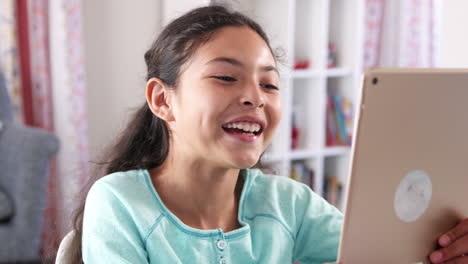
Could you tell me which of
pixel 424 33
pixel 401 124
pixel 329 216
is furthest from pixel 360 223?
pixel 424 33

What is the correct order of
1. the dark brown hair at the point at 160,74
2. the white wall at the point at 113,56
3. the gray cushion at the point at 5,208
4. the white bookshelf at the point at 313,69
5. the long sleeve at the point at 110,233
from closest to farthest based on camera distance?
the long sleeve at the point at 110,233, the dark brown hair at the point at 160,74, the gray cushion at the point at 5,208, the white bookshelf at the point at 313,69, the white wall at the point at 113,56

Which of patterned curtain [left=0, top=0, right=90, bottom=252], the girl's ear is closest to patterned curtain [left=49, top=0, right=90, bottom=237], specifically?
patterned curtain [left=0, top=0, right=90, bottom=252]

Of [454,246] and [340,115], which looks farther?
[340,115]

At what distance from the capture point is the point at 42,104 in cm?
331

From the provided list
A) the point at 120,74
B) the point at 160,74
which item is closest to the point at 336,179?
the point at 120,74

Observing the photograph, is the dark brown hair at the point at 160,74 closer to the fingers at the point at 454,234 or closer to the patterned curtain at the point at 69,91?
the fingers at the point at 454,234

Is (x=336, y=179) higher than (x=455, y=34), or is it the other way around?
(x=455, y=34)

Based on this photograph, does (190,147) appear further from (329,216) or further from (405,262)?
(405,262)

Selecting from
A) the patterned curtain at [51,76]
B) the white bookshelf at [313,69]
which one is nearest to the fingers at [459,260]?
the white bookshelf at [313,69]

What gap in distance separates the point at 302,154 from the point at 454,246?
2405mm

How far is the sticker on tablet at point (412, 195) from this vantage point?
0.98 metres

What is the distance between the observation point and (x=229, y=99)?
1.12m

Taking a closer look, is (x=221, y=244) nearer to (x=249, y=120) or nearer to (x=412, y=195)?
(x=249, y=120)

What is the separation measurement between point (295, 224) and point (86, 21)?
248 cm
